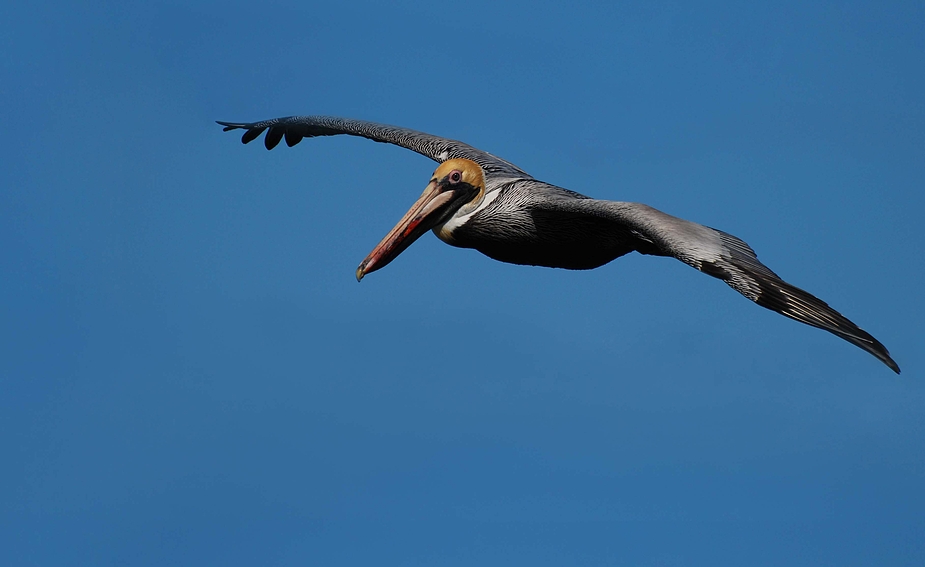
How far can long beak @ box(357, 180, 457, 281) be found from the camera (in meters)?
11.8

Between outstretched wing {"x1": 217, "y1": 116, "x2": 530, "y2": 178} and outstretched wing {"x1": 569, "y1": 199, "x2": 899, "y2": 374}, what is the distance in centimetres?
255

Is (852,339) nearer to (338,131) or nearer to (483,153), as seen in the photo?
(483,153)

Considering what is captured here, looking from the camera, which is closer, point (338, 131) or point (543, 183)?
point (543, 183)

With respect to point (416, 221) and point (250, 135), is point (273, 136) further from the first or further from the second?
point (416, 221)

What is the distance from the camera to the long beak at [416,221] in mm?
11812

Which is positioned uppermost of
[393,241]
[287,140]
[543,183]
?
[287,140]

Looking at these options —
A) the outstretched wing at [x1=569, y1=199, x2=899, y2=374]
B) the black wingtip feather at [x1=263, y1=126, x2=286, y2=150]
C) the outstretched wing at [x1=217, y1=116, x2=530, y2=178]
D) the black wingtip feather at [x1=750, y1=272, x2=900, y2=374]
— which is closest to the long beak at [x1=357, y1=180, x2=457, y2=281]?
the outstretched wing at [x1=217, y1=116, x2=530, y2=178]

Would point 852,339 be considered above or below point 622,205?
below

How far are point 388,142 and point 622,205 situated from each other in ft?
16.5

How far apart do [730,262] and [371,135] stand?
6.77m

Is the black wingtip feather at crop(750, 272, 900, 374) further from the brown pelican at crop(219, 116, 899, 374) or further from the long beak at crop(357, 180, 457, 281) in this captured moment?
the long beak at crop(357, 180, 457, 281)

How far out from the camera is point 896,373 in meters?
8.50

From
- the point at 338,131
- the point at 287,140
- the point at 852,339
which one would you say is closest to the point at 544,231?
the point at 852,339

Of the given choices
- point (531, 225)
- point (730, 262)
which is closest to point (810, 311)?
point (730, 262)
